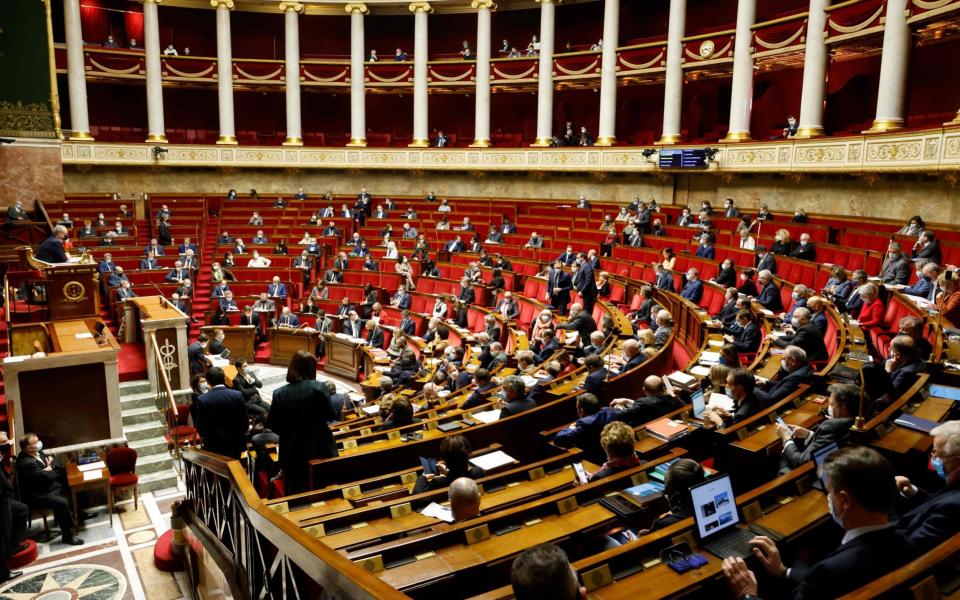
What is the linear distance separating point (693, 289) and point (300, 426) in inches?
291

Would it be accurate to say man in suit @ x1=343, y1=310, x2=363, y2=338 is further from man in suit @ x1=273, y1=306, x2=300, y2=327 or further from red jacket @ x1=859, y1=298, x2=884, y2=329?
red jacket @ x1=859, y1=298, x2=884, y2=329

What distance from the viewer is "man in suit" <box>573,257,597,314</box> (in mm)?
10836

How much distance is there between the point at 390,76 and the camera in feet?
78.4

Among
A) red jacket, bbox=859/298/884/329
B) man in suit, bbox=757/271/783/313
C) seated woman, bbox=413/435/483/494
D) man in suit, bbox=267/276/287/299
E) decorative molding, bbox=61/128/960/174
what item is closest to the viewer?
seated woman, bbox=413/435/483/494

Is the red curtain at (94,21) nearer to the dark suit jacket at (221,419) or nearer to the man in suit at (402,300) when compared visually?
the man in suit at (402,300)

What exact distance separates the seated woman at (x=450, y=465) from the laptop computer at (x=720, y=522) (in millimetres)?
1445

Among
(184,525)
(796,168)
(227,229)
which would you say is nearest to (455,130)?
(227,229)

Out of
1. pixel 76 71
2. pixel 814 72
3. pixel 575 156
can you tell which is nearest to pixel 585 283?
pixel 814 72

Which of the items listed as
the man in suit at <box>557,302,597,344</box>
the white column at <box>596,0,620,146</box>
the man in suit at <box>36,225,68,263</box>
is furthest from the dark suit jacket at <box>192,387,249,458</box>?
the white column at <box>596,0,620,146</box>

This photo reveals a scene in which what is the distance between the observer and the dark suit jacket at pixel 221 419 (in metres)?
5.10

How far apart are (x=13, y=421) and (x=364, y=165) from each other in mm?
16276

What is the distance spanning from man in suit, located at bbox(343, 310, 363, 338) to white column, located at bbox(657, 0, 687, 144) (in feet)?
32.3

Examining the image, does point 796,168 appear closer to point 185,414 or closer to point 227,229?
point 185,414

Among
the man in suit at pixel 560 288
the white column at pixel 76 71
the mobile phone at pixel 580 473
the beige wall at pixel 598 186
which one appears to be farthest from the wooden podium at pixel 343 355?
the white column at pixel 76 71
